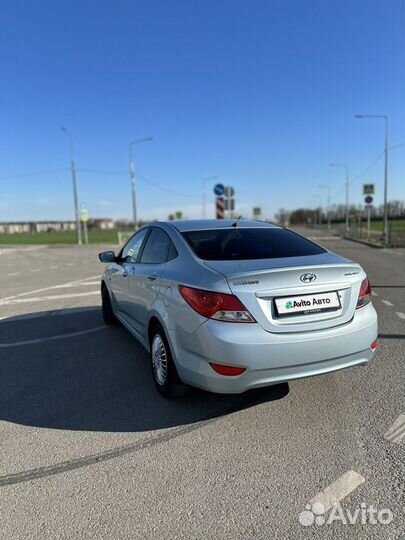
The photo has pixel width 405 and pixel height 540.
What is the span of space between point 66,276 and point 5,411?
11177 mm

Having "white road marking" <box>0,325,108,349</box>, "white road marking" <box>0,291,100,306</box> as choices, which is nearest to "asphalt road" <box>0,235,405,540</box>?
"white road marking" <box>0,325,108,349</box>

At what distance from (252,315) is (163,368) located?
45.3 inches

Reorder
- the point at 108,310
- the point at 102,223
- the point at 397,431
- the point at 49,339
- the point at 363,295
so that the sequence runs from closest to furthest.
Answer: the point at 397,431, the point at 363,295, the point at 49,339, the point at 108,310, the point at 102,223

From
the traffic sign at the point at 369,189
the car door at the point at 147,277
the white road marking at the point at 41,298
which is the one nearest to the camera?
the car door at the point at 147,277

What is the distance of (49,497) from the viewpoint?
263cm

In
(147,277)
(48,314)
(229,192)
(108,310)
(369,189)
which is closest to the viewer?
(147,277)

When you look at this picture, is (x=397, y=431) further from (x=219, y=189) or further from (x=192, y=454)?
(x=219, y=189)

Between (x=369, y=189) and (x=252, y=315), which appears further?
(x=369, y=189)

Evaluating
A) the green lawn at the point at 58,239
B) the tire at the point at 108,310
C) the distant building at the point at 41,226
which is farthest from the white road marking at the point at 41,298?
the distant building at the point at 41,226

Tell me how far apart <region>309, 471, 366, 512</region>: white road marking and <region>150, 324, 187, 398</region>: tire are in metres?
1.44

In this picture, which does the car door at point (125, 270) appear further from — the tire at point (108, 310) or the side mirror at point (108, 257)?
the tire at point (108, 310)

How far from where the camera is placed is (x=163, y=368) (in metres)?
3.90

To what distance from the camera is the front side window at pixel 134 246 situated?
208 inches

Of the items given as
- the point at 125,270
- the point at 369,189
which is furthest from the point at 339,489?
the point at 369,189
